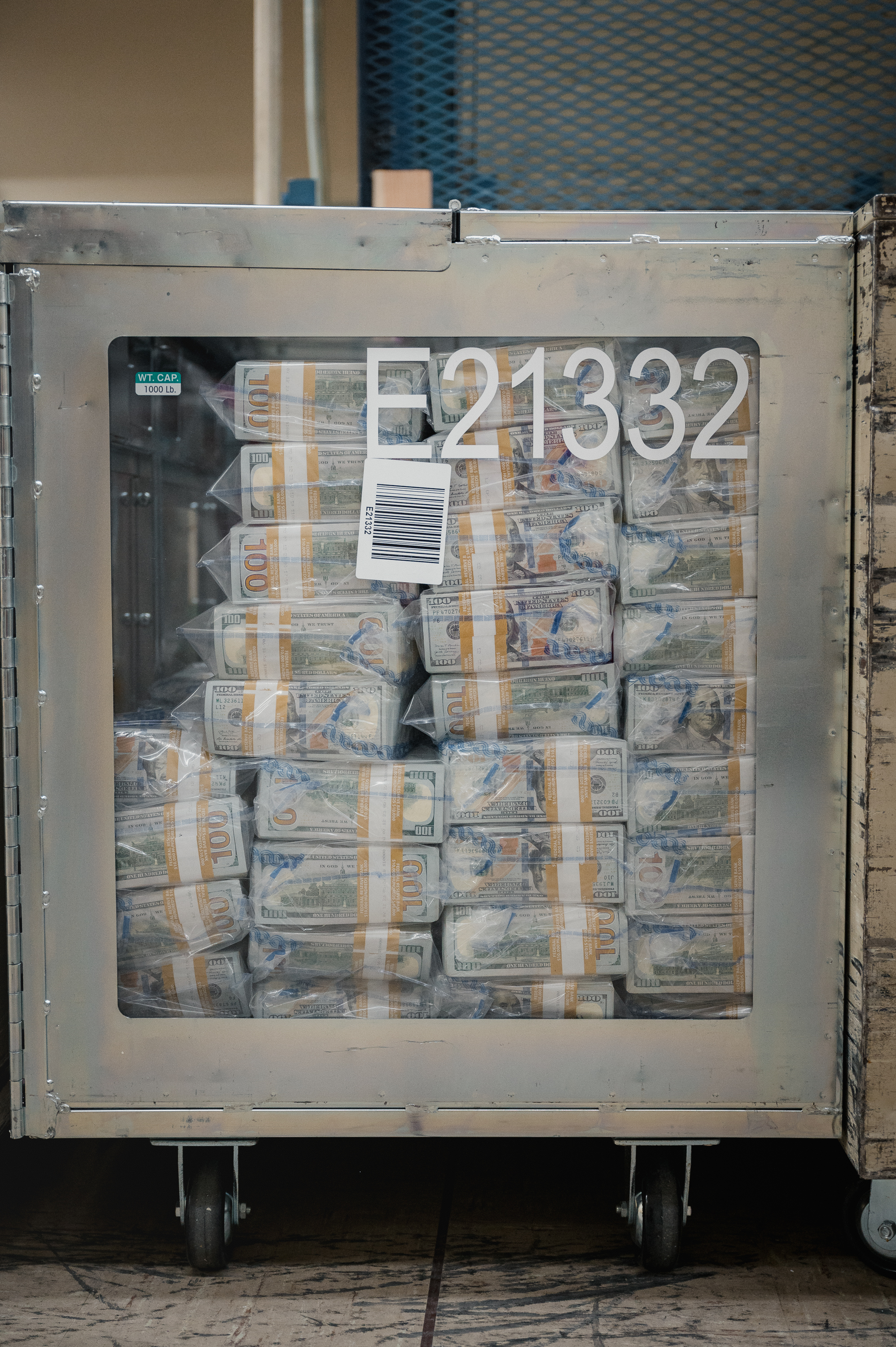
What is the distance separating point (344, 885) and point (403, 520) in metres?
0.67

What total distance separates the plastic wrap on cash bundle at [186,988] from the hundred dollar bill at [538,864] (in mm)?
434

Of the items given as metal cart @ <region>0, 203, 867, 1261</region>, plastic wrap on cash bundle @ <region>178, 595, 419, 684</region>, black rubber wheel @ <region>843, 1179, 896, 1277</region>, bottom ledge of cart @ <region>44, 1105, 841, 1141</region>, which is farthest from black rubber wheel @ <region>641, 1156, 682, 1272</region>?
plastic wrap on cash bundle @ <region>178, 595, 419, 684</region>

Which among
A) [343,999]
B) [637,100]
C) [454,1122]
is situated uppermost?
[637,100]

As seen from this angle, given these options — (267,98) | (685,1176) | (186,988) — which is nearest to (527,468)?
(267,98)

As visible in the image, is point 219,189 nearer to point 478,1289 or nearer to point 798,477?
point 798,477

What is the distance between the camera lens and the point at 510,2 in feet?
5.68

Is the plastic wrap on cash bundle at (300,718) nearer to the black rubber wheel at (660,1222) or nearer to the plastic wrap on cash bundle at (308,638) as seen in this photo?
the plastic wrap on cash bundle at (308,638)

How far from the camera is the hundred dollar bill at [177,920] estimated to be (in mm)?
1753

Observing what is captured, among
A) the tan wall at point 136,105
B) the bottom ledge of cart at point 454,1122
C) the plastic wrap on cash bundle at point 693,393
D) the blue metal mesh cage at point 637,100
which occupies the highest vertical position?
the tan wall at point 136,105

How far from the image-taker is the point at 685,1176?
70.2 inches

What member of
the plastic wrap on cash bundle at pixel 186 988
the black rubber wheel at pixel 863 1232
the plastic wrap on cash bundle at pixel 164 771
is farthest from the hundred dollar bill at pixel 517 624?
the black rubber wheel at pixel 863 1232

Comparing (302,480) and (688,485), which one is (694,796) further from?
(302,480)

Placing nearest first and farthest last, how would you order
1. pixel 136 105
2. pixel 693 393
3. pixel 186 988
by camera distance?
1. pixel 693 393
2. pixel 186 988
3. pixel 136 105

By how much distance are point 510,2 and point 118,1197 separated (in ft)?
8.13
